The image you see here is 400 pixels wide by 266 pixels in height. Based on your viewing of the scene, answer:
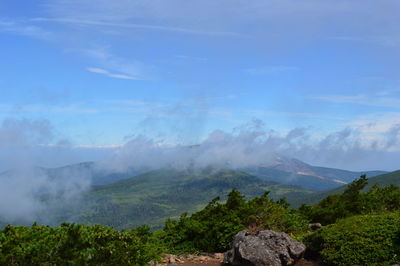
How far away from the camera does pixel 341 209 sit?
2295 cm

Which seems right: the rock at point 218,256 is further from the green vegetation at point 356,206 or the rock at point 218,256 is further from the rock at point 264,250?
the green vegetation at point 356,206

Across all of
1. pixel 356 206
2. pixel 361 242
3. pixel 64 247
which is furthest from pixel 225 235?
pixel 64 247

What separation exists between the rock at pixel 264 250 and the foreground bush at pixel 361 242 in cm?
106

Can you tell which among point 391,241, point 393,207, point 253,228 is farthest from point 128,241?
point 393,207

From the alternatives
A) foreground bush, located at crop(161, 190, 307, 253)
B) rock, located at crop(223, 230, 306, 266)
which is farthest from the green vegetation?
rock, located at crop(223, 230, 306, 266)

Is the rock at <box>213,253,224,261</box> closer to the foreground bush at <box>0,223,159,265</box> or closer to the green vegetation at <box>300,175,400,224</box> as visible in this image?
the foreground bush at <box>0,223,159,265</box>

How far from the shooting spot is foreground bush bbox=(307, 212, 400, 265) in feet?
44.4

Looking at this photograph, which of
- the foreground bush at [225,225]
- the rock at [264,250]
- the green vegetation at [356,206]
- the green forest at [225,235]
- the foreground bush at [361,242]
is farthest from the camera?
the green vegetation at [356,206]

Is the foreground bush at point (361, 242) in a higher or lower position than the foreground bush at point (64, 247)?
lower

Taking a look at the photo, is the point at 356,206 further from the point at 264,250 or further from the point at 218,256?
the point at 264,250

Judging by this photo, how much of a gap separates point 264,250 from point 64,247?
849cm

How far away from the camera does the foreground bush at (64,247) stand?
8148mm

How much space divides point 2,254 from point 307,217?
19.2 m

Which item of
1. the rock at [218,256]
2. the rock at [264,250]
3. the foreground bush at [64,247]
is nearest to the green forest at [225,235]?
the foreground bush at [64,247]
